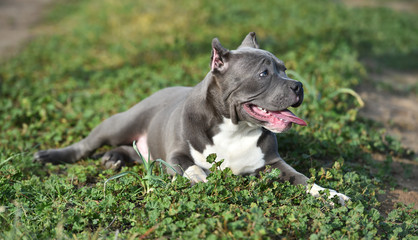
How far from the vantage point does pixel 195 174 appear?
14.0 ft

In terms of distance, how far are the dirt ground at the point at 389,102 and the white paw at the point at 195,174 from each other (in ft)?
5.47

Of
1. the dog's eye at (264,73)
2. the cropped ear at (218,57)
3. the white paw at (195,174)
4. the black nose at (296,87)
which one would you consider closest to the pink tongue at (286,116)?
the black nose at (296,87)

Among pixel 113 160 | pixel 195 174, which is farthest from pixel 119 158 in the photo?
pixel 195 174

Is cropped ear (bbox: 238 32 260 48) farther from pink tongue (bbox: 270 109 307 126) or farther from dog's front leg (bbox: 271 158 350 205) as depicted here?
dog's front leg (bbox: 271 158 350 205)

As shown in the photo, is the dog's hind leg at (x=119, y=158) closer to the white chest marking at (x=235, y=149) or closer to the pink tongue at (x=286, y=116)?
the white chest marking at (x=235, y=149)

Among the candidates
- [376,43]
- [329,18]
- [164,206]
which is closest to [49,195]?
[164,206]

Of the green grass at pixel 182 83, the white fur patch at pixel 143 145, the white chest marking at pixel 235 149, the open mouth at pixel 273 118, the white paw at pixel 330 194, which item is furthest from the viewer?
the white fur patch at pixel 143 145

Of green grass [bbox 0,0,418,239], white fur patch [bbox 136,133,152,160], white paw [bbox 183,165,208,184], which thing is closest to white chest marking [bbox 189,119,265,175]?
white paw [bbox 183,165,208,184]

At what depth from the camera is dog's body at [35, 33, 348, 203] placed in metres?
4.17

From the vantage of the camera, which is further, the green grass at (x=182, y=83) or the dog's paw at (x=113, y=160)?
the dog's paw at (x=113, y=160)

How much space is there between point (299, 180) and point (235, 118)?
0.80 metres

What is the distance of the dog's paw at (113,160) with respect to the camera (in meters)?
5.17

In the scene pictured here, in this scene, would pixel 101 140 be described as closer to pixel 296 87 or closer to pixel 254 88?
pixel 254 88

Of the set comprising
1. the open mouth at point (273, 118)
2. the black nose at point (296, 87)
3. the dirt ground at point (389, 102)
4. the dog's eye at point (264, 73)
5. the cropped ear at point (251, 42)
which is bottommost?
the dirt ground at point (389, 102)
